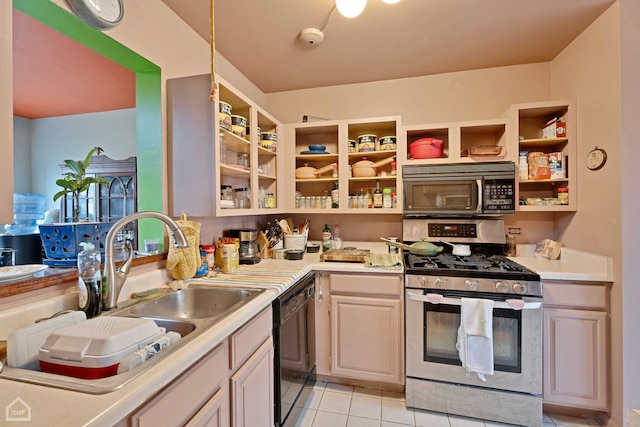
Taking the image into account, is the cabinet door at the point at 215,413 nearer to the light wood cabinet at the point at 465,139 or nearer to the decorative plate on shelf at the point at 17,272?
the decorative plate on shelf at the point at 17,272

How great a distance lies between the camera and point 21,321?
935 millimetres

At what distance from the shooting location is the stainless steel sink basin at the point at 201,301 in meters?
1.35

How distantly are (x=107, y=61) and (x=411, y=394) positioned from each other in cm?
322

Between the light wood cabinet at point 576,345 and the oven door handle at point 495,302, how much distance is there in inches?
6.2

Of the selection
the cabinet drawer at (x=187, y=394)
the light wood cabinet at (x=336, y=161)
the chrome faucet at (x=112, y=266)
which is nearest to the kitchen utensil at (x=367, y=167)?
the light wood cabinet at (x=336, y=161)

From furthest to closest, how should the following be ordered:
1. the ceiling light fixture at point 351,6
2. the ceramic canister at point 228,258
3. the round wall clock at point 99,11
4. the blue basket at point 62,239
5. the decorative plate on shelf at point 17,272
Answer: the ceramic canister at point 228,258 → the ceiling light fixture at point 351,6 → the blue basket at point 62,239 → the round wall clock at point 99,11 → the decorative plate on shelf at point 17,272

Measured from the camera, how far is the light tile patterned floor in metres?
1.69

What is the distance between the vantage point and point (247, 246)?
6.87ft

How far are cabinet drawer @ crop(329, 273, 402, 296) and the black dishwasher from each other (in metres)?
0.18

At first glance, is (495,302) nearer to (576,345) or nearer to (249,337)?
(576,345)

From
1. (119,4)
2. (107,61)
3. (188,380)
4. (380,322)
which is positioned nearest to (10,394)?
(188,380)

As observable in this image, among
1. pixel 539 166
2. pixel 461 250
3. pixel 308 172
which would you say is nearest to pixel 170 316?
pixel 308 172

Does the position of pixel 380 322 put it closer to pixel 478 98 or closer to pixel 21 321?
pixel 21 321

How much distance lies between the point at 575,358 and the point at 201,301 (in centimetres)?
219
